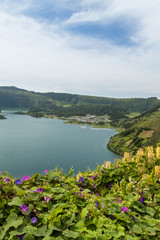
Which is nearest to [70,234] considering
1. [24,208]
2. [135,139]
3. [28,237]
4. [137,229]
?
[28,237]

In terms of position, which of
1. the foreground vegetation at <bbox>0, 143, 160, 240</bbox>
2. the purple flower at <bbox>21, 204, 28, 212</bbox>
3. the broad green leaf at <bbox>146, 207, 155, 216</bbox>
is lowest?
the broad green leaf at <bbox>146, 207, 155, 216</bbox>

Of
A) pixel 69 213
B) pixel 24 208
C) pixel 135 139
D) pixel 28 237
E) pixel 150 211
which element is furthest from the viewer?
pixel 135 139

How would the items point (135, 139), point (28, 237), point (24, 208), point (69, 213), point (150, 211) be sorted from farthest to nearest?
point (135, 139) → point (150, 211) → point (69, 213) → point (24, 208) → point (28, 237)

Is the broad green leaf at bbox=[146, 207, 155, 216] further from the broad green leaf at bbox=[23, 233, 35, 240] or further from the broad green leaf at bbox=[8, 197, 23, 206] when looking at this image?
the broad green leaf at bbox=[8, 197, 23, 206]

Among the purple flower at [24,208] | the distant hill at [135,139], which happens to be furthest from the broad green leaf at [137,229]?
the distant hill at [135,139]

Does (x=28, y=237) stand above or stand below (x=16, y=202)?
below

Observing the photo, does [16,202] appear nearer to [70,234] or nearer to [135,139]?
[70,234]

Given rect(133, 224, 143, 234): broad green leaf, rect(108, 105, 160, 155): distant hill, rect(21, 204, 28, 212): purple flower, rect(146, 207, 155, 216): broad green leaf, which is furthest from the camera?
rect(108, 105, 160, 155): distant hill

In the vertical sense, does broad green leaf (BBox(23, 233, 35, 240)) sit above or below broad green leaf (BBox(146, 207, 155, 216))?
above

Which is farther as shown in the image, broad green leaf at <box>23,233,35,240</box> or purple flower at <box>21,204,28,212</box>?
purple flower at <box>21,204,28,212</box>

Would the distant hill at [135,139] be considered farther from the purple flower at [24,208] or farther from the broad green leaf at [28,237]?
the broad green leaf at [28,237]

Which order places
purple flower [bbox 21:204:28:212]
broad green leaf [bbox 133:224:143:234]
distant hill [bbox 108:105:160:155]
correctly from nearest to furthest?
1. purple flower [bbox 21:204:28:212]
2. broad green leaf [bbox 133:224:143:234]
3. distant hill [bbox 108:105:160:155]

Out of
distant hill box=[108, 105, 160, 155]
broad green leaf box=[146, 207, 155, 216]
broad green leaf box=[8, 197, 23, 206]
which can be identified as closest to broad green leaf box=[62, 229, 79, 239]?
broad green leaf box=[8, 197, 23, 206]

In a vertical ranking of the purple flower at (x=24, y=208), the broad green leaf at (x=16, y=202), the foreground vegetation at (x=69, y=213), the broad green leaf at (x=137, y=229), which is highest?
the broad green leaf at (x=16, y=202)
